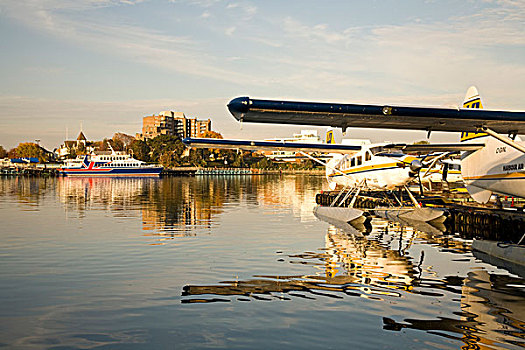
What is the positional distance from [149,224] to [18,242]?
14.7ft

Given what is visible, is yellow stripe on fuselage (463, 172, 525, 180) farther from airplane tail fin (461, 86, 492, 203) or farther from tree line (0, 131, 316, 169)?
tree line (0, 131, 316, 169)

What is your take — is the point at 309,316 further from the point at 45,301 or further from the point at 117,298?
the point at 45,301

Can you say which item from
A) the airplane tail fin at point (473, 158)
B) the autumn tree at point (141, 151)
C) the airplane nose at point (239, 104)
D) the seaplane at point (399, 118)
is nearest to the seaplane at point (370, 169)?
the airplane tail fin at point (473, 158)

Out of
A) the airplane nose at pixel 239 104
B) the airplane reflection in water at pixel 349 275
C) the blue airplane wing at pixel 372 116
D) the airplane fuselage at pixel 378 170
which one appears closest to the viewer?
the airplane reflection in water at pixel 349 275

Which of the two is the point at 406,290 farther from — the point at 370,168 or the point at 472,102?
the point at 472,102

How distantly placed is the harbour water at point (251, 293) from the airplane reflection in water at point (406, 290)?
0.02m

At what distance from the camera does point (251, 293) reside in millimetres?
6621

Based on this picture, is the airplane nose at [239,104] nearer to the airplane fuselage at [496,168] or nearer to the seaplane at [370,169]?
the seaplane at [370,169]

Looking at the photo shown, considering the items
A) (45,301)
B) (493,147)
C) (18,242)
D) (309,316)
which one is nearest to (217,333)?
(309,316)

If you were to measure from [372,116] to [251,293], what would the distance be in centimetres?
513

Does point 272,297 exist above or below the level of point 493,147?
below

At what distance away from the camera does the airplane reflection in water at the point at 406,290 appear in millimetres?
5098

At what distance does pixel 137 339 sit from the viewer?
184 inches

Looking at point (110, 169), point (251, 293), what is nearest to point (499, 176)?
point (251, 293)
